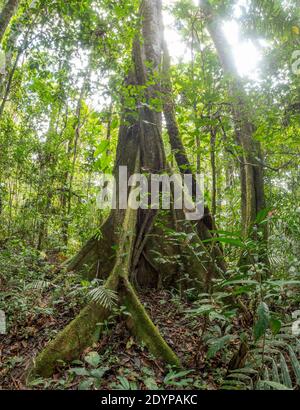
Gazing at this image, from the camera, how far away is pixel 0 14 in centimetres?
386

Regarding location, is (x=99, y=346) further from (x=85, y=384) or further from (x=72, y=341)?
(x=85, y=384)

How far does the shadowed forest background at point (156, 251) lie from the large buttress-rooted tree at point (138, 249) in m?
0.02

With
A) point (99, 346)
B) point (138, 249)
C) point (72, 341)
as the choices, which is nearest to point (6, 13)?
point (138, 249)

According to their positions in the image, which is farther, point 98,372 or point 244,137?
point 244,137

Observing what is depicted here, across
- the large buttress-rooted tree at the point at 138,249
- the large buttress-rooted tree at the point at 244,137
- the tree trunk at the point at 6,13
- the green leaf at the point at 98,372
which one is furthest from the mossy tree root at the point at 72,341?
the tree trunk at the point at 6,13

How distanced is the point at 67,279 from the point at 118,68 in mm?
2717

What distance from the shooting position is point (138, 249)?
4.40 metres

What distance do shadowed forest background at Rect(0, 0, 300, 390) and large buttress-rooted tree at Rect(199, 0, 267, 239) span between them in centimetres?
2

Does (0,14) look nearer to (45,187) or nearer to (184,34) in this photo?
(45,187)

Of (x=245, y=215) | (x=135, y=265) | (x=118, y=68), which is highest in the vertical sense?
(x=118, y=68)

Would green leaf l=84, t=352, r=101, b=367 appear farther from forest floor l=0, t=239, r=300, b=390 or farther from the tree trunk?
the tree trunk

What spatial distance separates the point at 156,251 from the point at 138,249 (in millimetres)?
263

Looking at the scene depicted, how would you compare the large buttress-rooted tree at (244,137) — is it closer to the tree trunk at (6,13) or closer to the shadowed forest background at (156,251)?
the shadowed forest background at (156,251)
